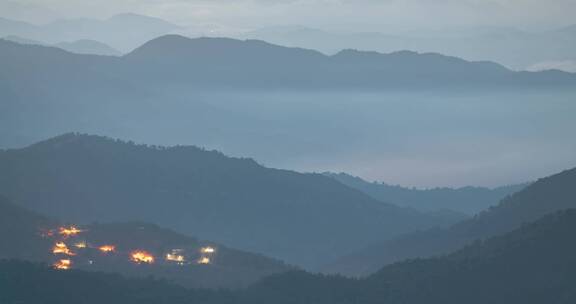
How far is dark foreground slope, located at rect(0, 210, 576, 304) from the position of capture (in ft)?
322

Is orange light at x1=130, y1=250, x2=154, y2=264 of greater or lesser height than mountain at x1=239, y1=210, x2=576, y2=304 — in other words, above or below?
above

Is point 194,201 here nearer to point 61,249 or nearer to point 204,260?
point 204,260

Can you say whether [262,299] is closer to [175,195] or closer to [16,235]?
[16,235]

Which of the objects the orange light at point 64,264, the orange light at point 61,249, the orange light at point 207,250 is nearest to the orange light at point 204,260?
the orange light at point 207,250

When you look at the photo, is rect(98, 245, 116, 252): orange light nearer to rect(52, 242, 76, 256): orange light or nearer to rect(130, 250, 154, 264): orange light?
rect(130, 250, 154, 264): orange light

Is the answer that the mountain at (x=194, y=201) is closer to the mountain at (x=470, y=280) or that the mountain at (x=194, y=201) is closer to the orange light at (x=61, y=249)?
the orange light at (x=61, y=249)

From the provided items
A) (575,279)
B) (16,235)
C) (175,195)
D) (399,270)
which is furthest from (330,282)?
(175,195)

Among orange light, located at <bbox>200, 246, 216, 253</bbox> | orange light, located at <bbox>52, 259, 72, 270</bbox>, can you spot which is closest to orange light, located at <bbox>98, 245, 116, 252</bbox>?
orange light, located at <bbox>52, 259, 72, 270</bbox>

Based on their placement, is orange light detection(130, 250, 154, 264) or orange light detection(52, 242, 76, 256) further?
orange light detection(130, 250, 154, 264)

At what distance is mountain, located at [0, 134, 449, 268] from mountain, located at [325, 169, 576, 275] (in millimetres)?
15559

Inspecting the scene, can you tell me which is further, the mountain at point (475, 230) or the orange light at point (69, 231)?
the mountain at point (475, 230)

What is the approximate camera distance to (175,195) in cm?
18425

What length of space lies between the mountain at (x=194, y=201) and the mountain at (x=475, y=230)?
1556cm

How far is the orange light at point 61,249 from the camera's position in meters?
114
